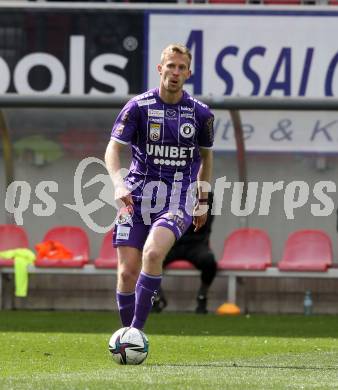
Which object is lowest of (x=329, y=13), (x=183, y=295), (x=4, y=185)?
(x=183, y=295)

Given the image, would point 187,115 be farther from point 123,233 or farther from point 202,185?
point 123,233

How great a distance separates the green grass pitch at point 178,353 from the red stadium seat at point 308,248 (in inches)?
43.0

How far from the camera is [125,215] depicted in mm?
8516

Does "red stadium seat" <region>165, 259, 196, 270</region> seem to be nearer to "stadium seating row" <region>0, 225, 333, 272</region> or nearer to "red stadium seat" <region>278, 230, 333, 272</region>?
"stadium seating row" <region>0, 225, 333, 272</region>

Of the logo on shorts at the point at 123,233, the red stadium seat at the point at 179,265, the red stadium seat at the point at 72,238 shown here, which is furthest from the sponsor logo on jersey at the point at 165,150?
the red stadium seat at the point at 72,238

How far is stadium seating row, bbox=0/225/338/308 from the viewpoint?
51.3 ft

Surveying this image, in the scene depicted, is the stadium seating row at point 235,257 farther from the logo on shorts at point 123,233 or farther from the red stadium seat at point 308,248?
the logo on shorts at point 123,233

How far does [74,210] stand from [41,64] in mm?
Answer: 1901

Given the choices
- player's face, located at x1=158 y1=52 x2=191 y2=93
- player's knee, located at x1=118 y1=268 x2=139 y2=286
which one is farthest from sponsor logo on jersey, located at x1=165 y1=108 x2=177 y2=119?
player's knee, located at x1=118 y1=268 x2=139 y2=286

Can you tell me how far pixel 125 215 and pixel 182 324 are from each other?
208 inches

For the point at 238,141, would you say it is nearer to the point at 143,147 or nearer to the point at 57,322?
the point at 57,322

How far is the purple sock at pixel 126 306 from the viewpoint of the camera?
8.83 meters

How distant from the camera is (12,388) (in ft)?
22.4

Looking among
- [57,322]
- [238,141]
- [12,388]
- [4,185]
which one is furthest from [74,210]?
[12,388]
